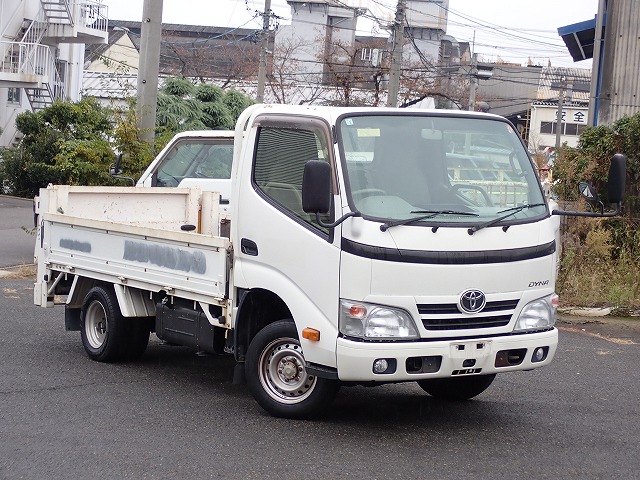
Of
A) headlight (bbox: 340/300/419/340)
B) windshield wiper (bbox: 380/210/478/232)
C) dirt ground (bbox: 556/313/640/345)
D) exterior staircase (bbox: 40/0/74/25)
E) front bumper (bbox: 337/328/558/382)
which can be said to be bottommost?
dirt ground (bbox: 556/313/640/345)

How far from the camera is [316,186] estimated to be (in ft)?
20.8

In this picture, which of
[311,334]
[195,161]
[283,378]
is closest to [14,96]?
[195,161]

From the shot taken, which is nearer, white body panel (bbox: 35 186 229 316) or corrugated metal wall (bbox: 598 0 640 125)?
white body panel (bbox: 35 186 229 316)

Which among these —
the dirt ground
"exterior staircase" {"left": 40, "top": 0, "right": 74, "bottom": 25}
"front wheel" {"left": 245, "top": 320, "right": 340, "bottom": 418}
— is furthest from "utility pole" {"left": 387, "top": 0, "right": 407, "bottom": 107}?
"front wheel" {"left": 245, "top": 320, "right": 340, "bottom": 418}


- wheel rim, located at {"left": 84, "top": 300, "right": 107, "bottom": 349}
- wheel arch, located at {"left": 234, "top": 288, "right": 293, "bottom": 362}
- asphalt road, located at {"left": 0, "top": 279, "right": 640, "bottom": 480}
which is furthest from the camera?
wheel rim, located at {"left": 84, "top": 300, "right": 107, "bottom": 349}

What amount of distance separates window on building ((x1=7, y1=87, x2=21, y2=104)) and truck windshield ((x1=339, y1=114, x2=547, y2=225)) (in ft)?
105

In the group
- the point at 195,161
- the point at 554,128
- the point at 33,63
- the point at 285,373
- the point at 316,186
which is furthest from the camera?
the point at 554,128

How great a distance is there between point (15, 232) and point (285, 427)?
1691 cm

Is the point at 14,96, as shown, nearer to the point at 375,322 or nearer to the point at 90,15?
the point at 90,15

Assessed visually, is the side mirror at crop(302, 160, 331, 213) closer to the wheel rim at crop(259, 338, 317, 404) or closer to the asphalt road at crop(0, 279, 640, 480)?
the wheel rim at crop(259, 338, 317, 404)

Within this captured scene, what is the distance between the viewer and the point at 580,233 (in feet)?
45.5

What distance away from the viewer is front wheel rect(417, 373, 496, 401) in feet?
25.7

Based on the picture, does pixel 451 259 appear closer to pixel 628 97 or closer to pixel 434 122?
pixel 434 122

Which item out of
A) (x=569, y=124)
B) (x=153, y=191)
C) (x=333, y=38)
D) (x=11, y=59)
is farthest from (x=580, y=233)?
(x=569, y=124)
